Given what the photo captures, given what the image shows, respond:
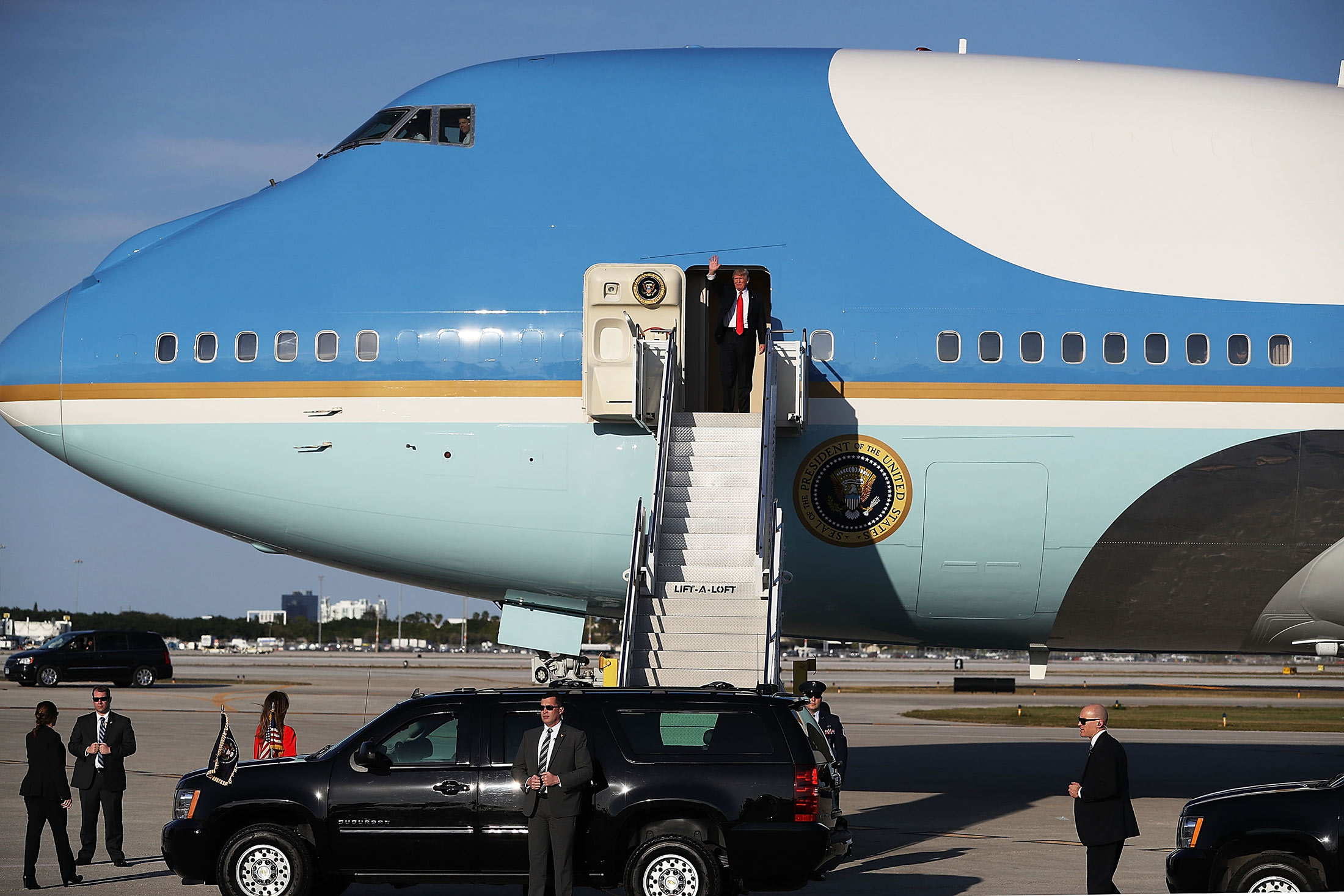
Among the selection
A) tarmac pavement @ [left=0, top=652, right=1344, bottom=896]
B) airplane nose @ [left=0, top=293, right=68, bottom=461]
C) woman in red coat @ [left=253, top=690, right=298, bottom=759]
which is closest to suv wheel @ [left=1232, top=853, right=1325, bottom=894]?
tarmac pavement @ [left=0, top=652, right=1344, bottom=896]

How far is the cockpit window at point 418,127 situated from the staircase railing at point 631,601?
6072 millimetres

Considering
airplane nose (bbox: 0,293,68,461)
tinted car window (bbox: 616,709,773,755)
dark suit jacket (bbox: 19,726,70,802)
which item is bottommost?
dark suit jacket (bbox: 19,726,70,802)

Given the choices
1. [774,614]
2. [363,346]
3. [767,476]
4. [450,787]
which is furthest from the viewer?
[363,346]

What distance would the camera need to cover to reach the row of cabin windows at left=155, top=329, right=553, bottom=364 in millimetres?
15977

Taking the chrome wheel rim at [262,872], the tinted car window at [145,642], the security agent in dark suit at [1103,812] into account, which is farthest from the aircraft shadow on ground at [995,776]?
the tinted car window at [145,642]

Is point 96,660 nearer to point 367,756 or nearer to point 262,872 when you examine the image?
point 262,872

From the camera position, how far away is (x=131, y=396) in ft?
53.4

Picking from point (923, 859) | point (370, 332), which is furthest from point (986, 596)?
point (370, 332)

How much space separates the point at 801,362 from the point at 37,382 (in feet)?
31.0

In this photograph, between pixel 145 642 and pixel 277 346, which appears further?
pixel 145 642

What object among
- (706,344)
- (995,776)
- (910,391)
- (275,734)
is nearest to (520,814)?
(275,734)

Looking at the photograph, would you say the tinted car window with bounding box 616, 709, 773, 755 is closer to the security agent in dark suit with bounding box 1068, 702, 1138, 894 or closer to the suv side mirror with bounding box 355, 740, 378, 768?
the suv side mirror with bounding box 355, 740, 378, 768

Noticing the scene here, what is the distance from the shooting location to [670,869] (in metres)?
11.3

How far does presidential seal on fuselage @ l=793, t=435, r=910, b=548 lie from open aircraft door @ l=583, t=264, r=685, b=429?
2.12 meters
